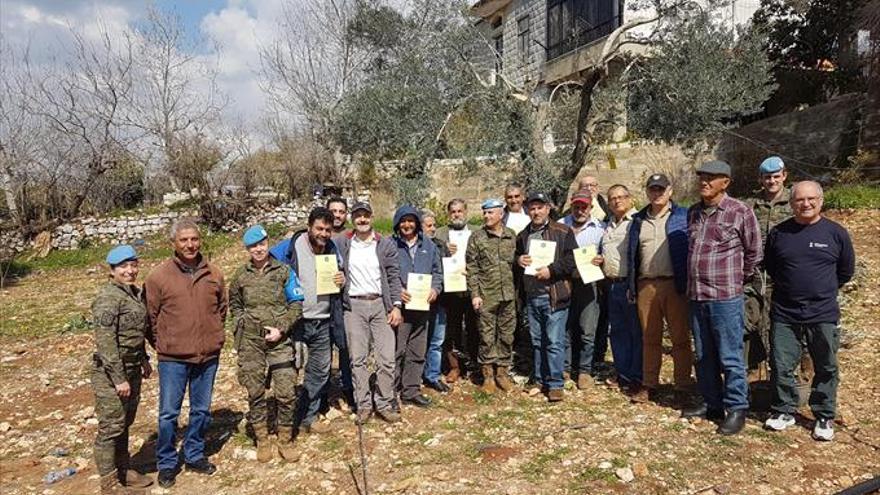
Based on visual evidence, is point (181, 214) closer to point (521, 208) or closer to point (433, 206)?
point (433, 206)

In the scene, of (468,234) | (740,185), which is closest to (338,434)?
(468,234)

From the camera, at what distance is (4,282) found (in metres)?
13.6

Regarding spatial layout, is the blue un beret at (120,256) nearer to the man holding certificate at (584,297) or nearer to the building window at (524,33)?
the man holding certificate at (584,297)

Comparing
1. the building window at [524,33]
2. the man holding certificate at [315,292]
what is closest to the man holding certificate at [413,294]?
the man holding certificate at [315,292]

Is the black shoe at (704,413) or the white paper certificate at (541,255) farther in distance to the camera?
the white paper certificate at (541,255)

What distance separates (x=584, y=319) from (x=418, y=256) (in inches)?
68.2

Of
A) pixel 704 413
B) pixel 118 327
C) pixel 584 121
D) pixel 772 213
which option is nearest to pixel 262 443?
pixel 118 327

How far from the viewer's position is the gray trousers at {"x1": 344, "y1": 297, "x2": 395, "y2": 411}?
4.65 meters

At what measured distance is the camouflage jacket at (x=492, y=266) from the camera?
516cm

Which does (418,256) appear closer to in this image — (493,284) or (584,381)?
(493,284)

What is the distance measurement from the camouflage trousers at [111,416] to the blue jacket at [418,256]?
224cm

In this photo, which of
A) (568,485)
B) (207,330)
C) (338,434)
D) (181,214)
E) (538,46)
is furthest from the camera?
(538,46)

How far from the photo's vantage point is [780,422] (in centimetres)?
415

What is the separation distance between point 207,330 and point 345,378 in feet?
5.09
